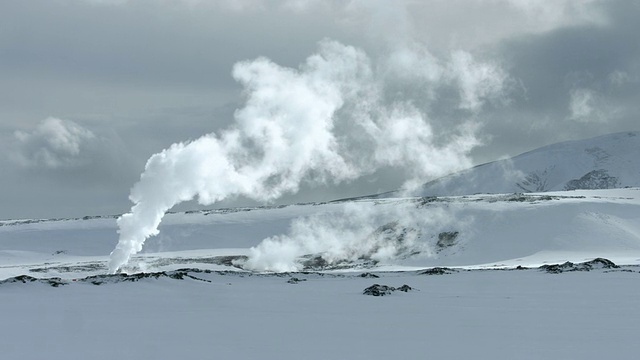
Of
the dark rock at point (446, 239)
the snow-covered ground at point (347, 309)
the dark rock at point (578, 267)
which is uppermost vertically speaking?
the dark rock at point (446, 239)

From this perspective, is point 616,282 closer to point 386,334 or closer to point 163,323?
point 386,334

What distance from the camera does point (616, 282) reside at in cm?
4731

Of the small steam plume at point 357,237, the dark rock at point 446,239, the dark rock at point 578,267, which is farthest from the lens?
the dark rock at point 446,239

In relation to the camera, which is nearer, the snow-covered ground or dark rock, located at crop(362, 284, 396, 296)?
the snow-covered ground

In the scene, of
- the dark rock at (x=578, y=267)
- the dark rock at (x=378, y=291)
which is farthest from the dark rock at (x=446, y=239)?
the dark rock at (x=378, y=291)

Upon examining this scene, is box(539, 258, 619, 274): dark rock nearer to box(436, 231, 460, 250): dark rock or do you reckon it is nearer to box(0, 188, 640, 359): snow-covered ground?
box(0, 188, 640, 359): snow-covered ground

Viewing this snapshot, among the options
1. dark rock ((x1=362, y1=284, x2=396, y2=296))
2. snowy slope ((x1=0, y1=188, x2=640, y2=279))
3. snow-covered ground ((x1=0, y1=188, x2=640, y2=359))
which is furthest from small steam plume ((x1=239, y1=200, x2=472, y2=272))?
dark rock ((x1=362, y1=284, x2=396, y2=296))

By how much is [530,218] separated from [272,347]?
104293mm

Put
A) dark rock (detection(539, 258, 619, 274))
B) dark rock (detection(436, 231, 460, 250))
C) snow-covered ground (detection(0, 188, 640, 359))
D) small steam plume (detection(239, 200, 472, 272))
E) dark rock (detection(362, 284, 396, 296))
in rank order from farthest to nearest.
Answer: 1. dark rock (detection(436, 231, 460, 250))
2. small steam plume (detection(239, 200, 472, 272))
3. dark rock (detection(539, 258, 619, 274))
4. dark rock (detection(362, 284, 396, 296))
5. snow-covered ground (detection(0, 188, 640, 359))

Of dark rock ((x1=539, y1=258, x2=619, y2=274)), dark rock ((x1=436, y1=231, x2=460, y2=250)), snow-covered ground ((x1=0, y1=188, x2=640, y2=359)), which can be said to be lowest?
snow-covered ground ((x1=0, y1=188, x2=640, y2=359))

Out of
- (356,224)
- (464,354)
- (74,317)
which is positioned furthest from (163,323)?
(356,224)

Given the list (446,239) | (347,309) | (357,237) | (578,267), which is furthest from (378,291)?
(357,237)

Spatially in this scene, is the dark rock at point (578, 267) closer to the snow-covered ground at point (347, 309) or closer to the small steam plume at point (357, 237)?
the snow-covered ground at point (347, 309)

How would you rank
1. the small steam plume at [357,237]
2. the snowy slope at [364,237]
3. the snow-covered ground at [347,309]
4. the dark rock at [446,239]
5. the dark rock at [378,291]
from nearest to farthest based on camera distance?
the snow-covered ground at [347,309] < the dark rock at [378,291] < the snowy slope at [364,237] < the small steam plume at [357,237] < the dark rock at [446,239]
